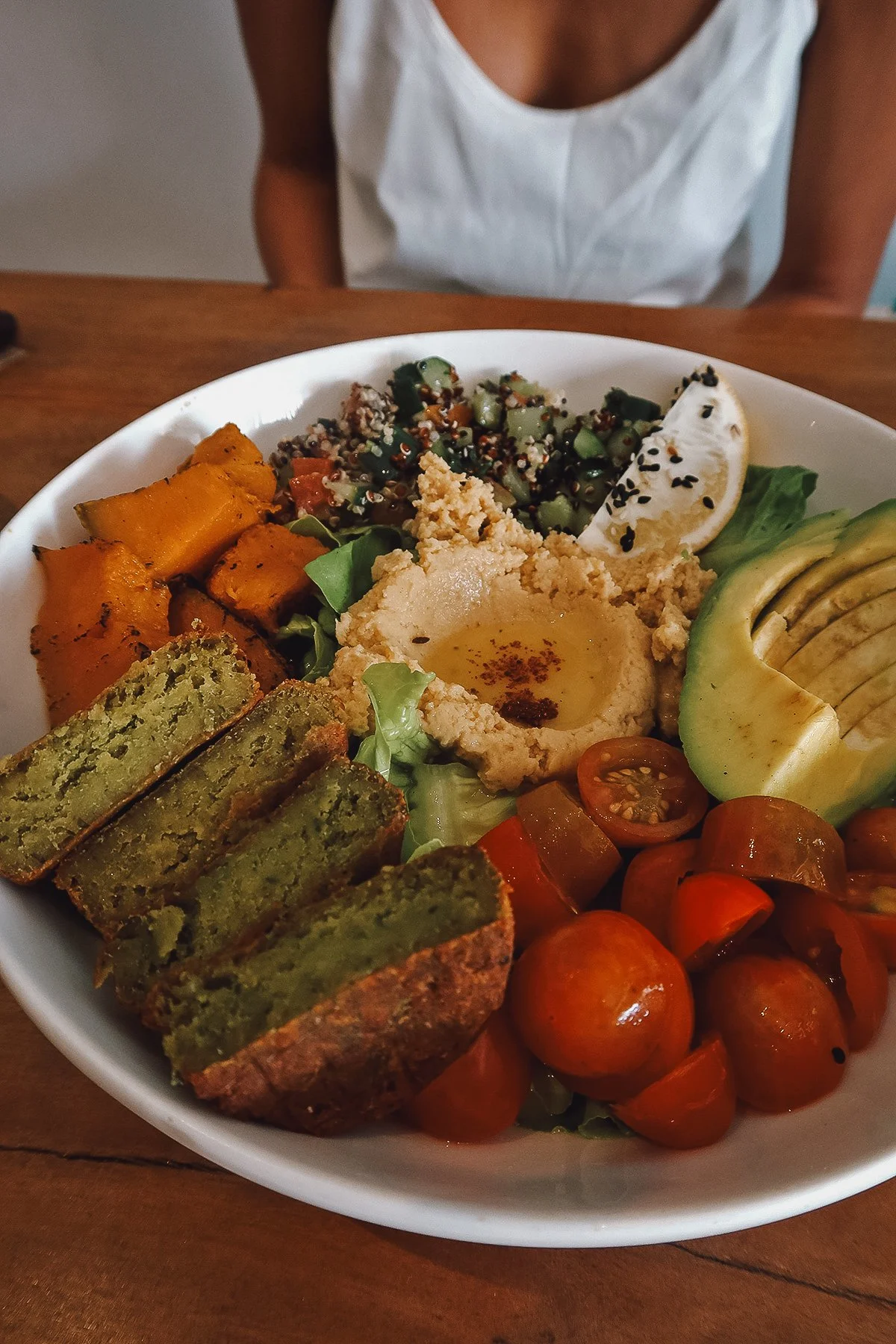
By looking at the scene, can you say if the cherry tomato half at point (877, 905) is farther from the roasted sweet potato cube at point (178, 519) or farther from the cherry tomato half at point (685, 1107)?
the roasted sweet potato cube at point (178, 519)

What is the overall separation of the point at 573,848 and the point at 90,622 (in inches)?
52.4

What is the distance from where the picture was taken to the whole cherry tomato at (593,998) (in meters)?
1.45

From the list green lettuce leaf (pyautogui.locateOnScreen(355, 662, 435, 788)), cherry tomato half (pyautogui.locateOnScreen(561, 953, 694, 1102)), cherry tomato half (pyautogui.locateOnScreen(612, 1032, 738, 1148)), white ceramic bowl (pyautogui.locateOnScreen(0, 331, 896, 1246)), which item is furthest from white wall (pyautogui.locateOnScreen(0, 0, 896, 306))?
cherry tomato half (pyautogui.locateOnScreen(612, 1032, 738, 1148))

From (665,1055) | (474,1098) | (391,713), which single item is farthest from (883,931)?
(391,713)

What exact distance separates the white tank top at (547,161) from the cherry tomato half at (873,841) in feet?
11.7

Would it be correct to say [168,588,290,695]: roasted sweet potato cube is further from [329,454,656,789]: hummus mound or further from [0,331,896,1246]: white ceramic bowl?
[0,331,896,1246]: white ceramic bowl

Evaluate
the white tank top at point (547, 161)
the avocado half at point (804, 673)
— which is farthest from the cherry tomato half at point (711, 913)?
the white tank top at point (547, 161)

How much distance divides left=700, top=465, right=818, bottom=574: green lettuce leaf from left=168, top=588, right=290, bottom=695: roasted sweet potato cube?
1.37 m

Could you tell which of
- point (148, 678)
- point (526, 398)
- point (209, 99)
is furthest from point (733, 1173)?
point (209, 99)

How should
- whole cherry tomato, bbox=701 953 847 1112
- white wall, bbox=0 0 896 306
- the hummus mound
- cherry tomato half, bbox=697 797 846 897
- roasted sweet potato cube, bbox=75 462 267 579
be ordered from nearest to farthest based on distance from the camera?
1. whole cherry tomato, bbox=701 953 847 1112
2. cherry tomato half, bbox=697 797 846 897
3. the hummus mound
4. roasted sweet potato cube, bbox=75 462 267 579
5. white wall, bbox=0 0 896 306

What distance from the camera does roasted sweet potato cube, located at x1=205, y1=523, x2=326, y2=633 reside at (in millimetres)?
2406

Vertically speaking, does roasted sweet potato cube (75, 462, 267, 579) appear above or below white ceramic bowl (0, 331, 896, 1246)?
above

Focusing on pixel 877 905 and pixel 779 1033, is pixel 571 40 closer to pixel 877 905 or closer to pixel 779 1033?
pixel 877 905

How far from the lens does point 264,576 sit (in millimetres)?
2432
